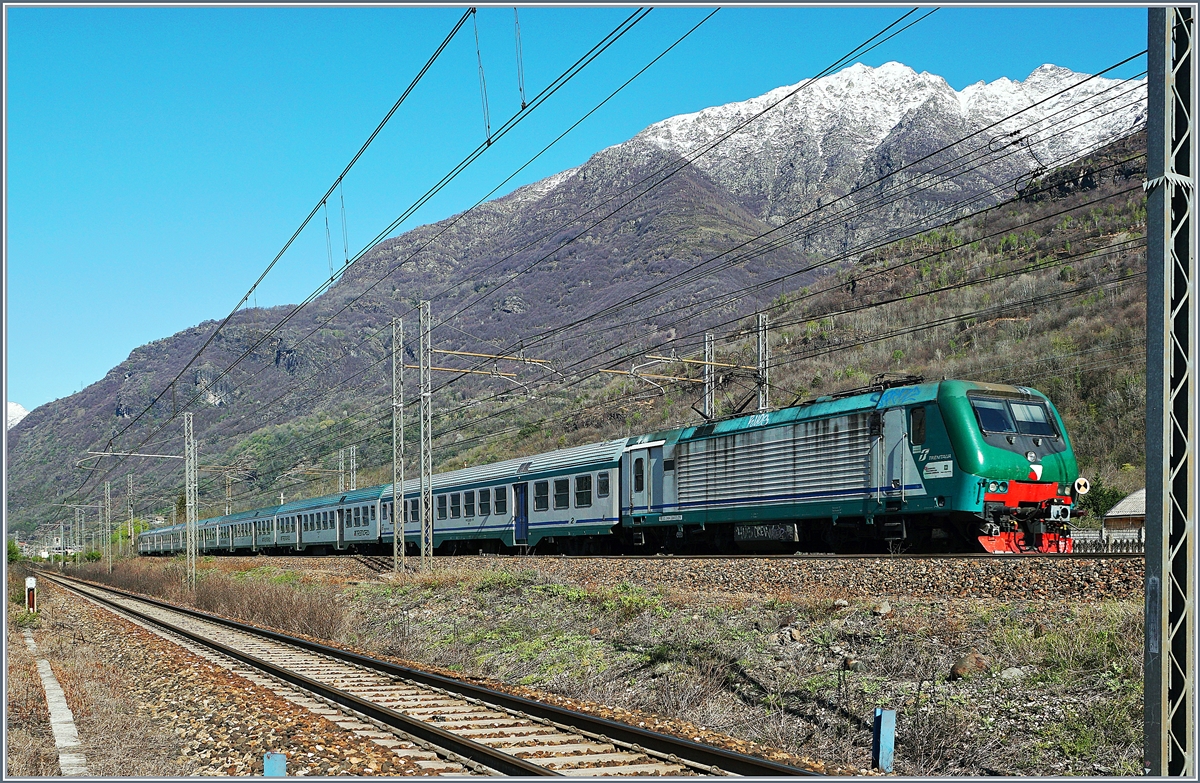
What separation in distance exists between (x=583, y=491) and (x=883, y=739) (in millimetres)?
21833

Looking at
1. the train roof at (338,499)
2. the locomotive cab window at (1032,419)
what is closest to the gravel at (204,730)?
the locomotive cab window at (1032,419)

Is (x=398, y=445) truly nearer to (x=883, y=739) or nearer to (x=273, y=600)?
(x=273, y=600)

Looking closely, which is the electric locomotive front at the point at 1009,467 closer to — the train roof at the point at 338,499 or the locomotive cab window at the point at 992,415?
the locomotive cab window at the point at 992,415

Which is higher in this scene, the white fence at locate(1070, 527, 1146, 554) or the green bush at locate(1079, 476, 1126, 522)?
the green bush at locate(1079, 476, 1126, 522)

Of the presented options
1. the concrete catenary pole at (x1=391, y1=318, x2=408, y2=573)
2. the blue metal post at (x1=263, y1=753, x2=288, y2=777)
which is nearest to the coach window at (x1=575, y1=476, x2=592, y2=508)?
the concrete catenary pole at (x1=391, y1=318, x2=408, y2=573)

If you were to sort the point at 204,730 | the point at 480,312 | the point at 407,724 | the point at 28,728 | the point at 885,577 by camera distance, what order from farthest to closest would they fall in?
the point at 480,312, the point at 885,577, the point at 28,728, the point at 204,730, the point at 407,724

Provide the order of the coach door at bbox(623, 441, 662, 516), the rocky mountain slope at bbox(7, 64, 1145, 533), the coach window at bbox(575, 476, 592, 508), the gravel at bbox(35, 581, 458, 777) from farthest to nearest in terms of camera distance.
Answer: the rocky mountain slope at bbox(7, 64, 1145, 533) → the coach window at bbox(575, 476, 592, 508) → the coach door at bbox(623, 441, 662, 516) → the gravel at bbox(35, 581, 458, 777)

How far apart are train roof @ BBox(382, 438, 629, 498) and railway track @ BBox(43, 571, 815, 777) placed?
45.2ft

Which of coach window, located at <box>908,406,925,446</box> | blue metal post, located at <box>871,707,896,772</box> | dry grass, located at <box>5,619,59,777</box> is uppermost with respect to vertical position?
coach window, located at <box>908,406,925,446</box>

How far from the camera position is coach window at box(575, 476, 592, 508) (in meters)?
30.1

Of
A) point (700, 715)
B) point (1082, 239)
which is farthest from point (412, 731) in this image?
point (1082, 239)

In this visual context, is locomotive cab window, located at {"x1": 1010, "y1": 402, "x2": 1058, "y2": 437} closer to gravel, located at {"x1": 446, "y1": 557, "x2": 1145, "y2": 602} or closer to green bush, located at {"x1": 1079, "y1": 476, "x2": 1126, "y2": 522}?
gravel, located at {"x1": 446, "y1": 557, "x2": 1145, "y2": 602}

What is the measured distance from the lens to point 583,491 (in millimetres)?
30344

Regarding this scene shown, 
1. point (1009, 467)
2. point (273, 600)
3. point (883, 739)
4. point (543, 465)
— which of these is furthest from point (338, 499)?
point (883, 739)
